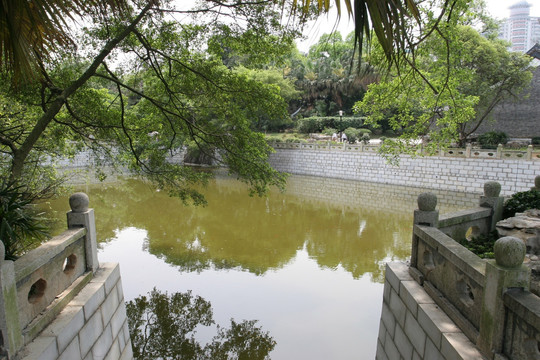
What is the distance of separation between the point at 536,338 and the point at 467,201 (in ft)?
46.0

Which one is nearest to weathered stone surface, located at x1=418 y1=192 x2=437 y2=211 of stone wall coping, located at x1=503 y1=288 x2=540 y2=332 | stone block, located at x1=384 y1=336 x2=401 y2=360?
stone block, located at x1=384 y1=336 x2=401 y2=360

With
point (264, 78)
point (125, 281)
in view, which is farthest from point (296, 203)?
point (264, 78)

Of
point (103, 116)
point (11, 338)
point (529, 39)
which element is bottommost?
point (11, 338)

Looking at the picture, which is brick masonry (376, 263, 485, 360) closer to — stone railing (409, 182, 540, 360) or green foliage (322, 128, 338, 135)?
stone railing (409, 182, 540, 360)

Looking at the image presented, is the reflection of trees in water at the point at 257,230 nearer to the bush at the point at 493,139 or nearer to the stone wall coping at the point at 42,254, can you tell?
the stone wall coping at the point at 42,254

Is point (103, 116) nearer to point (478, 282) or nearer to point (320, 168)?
point (478, 282)

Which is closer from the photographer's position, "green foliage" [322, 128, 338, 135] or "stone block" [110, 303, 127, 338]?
"stone block" [110, 303, 127, 338]

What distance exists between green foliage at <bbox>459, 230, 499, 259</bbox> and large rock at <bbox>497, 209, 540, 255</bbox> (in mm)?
215

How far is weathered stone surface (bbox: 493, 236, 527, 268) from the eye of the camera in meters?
2.04

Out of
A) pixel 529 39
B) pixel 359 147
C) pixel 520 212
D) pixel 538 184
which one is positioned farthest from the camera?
pixel 529 39

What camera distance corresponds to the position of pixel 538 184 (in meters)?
5.09

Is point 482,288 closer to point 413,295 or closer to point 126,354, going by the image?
point 413,295

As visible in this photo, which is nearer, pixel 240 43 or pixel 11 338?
pixel 11 338

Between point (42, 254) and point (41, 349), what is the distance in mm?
664
